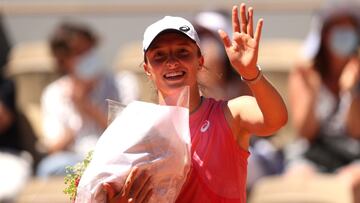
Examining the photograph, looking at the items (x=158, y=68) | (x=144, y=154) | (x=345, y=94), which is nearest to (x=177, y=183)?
(x=144, y=154)

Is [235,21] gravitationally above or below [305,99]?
above

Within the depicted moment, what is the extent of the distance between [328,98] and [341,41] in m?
0.40

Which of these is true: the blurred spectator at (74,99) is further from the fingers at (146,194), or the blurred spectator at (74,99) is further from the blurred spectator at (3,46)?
the fingers at (146,194)

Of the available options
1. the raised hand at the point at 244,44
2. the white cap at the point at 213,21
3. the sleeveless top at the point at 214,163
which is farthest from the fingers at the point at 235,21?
the white cap at the point at 213,21

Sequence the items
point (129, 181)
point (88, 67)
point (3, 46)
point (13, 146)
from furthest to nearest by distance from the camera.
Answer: point (3, 46) → point (13, 146) → point (88, 67) → point (129, 181)

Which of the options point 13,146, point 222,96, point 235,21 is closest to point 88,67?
point 13,146

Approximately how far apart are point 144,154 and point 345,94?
3.82m

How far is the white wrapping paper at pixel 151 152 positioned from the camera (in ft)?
12.0

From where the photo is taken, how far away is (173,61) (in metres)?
3.82

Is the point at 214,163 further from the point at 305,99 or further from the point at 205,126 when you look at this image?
the point at 305,99

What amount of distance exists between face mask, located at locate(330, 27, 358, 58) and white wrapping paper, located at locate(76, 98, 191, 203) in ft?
12.5

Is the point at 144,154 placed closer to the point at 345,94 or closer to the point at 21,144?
the point at 345,94

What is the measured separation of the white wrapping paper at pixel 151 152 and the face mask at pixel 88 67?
12.9ft

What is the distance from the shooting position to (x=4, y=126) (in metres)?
7.79
